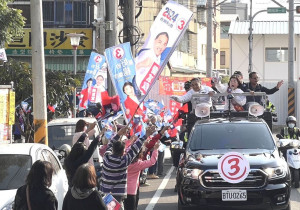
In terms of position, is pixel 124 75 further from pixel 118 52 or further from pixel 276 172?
pixel 276 172

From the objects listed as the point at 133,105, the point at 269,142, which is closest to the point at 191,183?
the point at 269,142

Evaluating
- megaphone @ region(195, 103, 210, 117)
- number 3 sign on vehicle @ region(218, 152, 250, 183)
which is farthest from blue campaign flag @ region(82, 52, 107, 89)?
number 3 sign on vehicle @ region(218, 152, 250, 183)

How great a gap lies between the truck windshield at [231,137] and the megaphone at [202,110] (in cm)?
96

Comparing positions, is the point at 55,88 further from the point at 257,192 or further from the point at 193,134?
the point at 257,192

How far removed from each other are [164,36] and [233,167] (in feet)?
10.9

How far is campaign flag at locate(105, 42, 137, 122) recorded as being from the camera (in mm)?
13891

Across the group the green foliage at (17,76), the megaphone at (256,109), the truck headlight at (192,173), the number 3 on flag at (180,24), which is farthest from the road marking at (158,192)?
the green foliage at (17,76)

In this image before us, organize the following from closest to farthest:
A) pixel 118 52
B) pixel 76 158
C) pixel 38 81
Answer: pixel 76 158
pixel 38 81
pixel 118 52

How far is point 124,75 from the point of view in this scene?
A: 47.6 feet

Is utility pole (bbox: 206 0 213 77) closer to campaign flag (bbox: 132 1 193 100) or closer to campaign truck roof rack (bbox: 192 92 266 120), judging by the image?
campaign truck roof rack (bbox: 192 92 266 120)

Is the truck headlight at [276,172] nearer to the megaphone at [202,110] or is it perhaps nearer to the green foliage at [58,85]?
the megaphone at [202,110]

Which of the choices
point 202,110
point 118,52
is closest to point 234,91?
point 202,110

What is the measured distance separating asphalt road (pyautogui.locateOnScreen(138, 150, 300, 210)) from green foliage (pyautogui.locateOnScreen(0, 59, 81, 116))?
291 centimetres

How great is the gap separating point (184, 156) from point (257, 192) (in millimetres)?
1612
